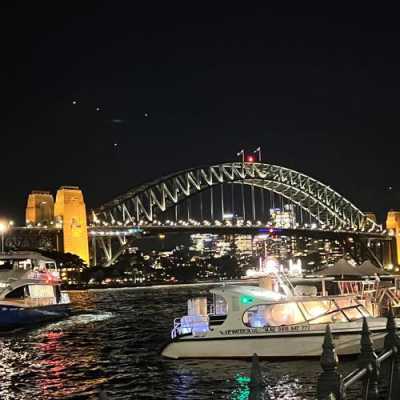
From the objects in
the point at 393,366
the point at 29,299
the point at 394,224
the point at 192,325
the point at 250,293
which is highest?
the point at 394,224

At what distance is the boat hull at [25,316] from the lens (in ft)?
120

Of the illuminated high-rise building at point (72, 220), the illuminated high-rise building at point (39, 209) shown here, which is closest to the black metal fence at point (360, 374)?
the illuminated high-rise building at point (72, 220)

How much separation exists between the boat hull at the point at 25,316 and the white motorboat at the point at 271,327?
1797cm

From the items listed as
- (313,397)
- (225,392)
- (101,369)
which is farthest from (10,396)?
(313,397)

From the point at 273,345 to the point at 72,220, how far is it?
92.4 meters

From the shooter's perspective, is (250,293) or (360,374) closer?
(360,374)

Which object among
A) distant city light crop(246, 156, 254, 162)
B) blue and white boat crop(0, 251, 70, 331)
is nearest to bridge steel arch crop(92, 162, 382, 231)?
distant city light crop(246, 156, 254, 162)

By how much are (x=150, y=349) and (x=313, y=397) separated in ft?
36.7

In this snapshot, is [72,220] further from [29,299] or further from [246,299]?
[246,299]

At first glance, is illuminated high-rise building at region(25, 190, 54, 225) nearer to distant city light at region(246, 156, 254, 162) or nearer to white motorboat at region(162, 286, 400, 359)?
distant city light at region(246, 156, 254, 162)

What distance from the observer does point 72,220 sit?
109 meters

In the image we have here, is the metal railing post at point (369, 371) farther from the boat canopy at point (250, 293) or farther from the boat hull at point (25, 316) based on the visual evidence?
the boat hull at point (25, 316)

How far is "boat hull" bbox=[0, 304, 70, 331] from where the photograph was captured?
36719 mm

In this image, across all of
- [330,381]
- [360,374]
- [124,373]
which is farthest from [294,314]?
[330,381]
